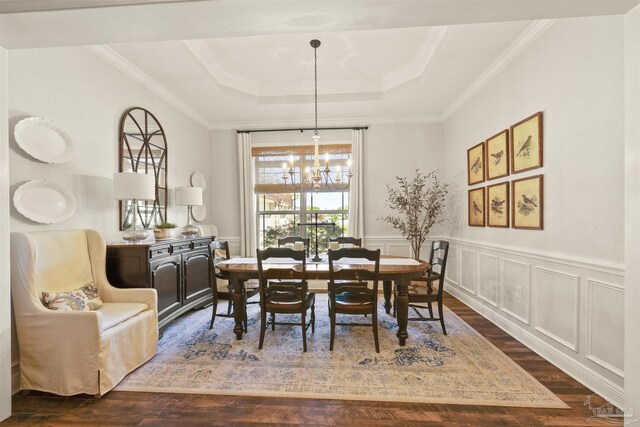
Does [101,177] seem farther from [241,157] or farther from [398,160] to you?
[398,160]

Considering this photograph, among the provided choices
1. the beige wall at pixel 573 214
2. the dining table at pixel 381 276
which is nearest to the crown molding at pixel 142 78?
the dining table at pixel 381 276

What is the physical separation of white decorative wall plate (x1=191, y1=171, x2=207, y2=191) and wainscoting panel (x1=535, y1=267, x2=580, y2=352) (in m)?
4.69

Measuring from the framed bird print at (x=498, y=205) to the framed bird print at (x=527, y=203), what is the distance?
104mm

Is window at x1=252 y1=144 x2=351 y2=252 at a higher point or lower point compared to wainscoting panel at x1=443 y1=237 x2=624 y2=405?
A: higher

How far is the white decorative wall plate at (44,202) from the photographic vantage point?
2191mm

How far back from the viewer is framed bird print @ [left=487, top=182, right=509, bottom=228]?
10.5ft

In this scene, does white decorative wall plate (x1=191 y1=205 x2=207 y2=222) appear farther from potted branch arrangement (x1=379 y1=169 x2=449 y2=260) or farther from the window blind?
potted branch arrangement (x1=379 y1=169 x2=449 y2=260)

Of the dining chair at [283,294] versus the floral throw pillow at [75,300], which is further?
the dining chair at [283,294]

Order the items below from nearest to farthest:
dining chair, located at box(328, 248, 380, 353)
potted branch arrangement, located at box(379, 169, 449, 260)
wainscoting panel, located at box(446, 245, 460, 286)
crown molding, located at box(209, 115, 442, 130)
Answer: dining chair, located at box(328, 248, 380, 353), wainscoting panel, located at box(446, 245, 460, 286), potted branch arrangement, located at box(379, 169, 449, 260), crown molding, located at box(209, 115, 442, 130)

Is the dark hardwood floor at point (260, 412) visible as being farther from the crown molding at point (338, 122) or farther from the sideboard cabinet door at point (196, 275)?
the crown molding at point (338, 122)

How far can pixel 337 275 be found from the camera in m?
2.63

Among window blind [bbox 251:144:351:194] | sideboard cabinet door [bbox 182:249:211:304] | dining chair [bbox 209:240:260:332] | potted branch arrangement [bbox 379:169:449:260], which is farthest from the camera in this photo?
window blind [bbox 251:144:351:194]

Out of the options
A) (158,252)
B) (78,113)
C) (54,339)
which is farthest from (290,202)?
(54,339)

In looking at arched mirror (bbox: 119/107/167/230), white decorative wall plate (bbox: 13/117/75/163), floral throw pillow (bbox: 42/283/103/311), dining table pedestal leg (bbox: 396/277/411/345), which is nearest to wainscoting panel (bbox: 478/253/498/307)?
dining table pedestal leg (bbox: 396/277/411/345)
